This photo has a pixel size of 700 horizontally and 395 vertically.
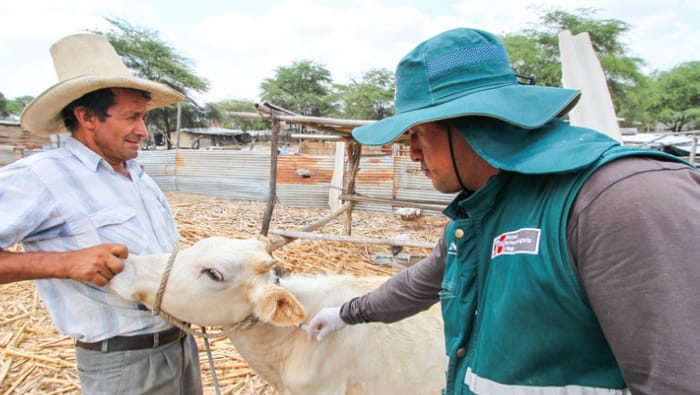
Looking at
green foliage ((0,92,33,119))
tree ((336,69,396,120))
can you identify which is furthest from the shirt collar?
green foliage ((0,92,33,119))

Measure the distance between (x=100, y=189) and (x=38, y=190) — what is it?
257mm

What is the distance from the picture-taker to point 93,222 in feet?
5.90

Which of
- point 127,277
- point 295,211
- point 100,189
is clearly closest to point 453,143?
point 127,277

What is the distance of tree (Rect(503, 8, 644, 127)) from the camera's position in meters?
24.7

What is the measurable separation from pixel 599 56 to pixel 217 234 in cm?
2778

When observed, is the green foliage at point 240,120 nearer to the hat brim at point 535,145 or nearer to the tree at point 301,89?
the tree at point 301,89

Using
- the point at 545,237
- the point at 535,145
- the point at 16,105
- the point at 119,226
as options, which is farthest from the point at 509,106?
the point at 16,105

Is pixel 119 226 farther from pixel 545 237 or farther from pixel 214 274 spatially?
pixel 545 237

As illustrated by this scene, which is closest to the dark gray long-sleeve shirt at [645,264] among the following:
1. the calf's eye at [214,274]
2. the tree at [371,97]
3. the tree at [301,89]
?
the calf's eye at [214,274]

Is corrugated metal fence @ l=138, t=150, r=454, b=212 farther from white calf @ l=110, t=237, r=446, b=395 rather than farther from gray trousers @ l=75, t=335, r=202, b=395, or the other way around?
gray trousers @ l=75, t=335, r=202, b=395

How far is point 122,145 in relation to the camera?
203cm

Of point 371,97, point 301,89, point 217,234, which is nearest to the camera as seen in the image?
point 217,234

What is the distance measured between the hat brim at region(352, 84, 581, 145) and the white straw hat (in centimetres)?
173

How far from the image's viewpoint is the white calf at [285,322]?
1.82 metres
